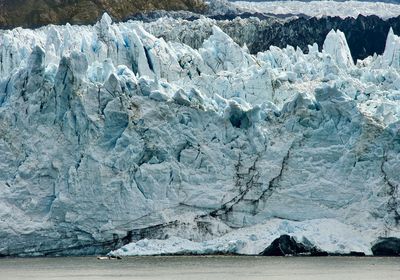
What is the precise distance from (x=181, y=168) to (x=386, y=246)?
6.05m

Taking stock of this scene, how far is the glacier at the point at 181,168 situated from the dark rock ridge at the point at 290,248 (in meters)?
0.19

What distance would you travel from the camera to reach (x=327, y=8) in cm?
7050

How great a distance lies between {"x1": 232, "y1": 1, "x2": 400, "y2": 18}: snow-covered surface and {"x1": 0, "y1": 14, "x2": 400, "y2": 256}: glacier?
107 feet

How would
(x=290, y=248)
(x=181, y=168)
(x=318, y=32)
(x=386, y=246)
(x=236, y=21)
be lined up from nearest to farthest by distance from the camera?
(x=386, y=246), (x=290, y=248), (x=181, y=168), (x=236, y=21), (x=318, y=32)

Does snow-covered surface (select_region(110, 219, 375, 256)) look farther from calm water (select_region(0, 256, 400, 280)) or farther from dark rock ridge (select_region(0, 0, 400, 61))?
dark rock ridge (select_region(0, 0, 400, 61))

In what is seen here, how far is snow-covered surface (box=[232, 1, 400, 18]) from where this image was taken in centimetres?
6825

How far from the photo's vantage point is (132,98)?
116ft

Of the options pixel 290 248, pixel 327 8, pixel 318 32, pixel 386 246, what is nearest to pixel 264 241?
pixel 290 248

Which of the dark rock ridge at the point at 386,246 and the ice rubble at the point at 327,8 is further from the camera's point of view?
the ice rubble at the point at 327,8

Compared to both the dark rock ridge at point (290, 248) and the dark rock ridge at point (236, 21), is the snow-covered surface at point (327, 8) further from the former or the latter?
the dark rock ridge at point (290, 248)

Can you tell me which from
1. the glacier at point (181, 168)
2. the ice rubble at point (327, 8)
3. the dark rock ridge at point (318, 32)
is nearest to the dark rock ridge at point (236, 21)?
the dark rock ridge at point (318, 32)

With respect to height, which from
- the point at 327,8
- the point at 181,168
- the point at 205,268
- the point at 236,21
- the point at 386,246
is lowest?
the point at 205,268

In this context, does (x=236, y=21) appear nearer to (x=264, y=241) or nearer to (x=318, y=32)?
(x=318, y=32)

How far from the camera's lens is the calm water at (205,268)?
3083 cm
